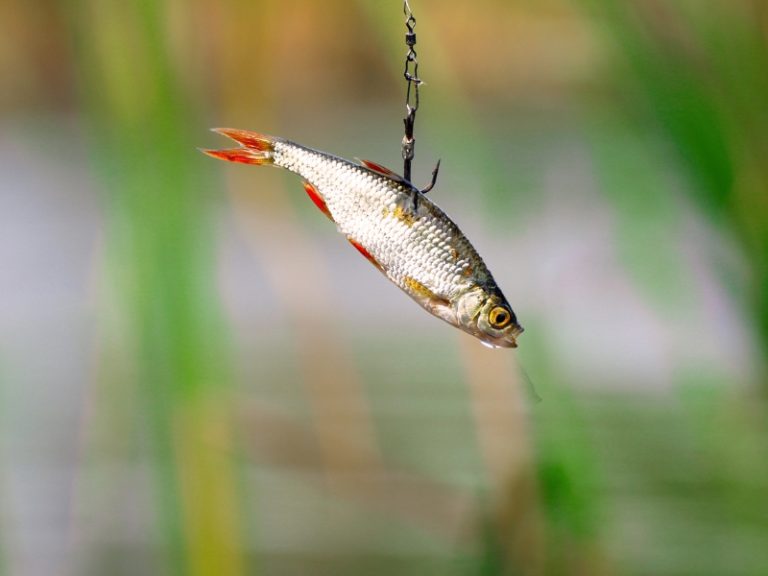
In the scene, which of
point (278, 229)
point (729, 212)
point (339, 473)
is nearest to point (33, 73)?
point (339, 473)

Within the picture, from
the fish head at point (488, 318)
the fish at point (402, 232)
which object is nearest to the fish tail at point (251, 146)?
the fish at point (402, 232)

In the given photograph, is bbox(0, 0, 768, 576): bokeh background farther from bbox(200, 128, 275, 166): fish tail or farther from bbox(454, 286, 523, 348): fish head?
bbox(200, 128, 275, 166): fish tail

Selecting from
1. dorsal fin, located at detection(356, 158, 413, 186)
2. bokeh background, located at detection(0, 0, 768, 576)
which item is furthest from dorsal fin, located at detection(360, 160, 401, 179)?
bokeh background, located at detection(0, 0, 768, 576)

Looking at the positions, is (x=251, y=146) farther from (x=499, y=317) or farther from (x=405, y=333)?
(x=405, y=333)

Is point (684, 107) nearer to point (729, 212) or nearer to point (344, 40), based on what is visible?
point (729, 212)

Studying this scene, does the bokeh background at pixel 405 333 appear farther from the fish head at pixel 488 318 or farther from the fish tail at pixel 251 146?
the fish tail at pixel 251 146
